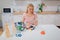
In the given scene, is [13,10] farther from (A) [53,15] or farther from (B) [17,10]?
(A) [53,15]

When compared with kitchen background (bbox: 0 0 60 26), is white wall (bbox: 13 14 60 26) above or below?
below

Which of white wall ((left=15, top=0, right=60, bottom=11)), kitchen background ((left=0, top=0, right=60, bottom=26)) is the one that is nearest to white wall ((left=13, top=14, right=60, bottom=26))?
kitchen background ((left=0, top=0, right=60, bottom=26))

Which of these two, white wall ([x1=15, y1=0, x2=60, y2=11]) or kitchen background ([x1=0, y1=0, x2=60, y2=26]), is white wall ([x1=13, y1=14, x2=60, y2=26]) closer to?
kitchen background ([x1=0, y1=0, x2=60, y2=26])

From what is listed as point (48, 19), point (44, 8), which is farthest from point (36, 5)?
point (48, 19)

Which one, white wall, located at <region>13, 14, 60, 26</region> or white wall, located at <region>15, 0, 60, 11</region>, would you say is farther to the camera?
white wall, located at <region>15, 0, 60, 11</region>

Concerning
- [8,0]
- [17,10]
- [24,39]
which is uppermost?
[8,0]

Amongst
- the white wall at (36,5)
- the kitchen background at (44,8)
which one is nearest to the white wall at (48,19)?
the kitchen background at (44,8)

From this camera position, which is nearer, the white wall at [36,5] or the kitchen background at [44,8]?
the kitchen background at [44,8]

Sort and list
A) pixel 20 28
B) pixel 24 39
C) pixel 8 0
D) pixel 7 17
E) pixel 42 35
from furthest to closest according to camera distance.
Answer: pixel 8 0 → pixel 7 17 → pixel 20 28 → pixel 42 35 → pixel 24 39

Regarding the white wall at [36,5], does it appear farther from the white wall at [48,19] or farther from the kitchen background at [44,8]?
the white wall at [48,19]

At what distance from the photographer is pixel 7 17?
12.0 ft

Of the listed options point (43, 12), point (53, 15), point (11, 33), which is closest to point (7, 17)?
point (43, 12)

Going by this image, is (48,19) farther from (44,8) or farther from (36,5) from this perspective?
(36,5)

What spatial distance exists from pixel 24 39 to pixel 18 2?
227cm
